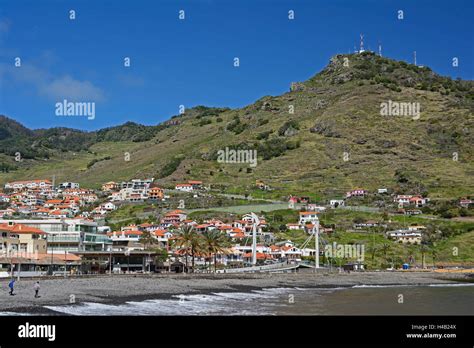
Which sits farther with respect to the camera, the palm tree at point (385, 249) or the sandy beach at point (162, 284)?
the palm tree at point (385, 249)

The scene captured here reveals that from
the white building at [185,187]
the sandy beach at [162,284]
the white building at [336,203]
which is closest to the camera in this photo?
the sandy beach at [162,284]

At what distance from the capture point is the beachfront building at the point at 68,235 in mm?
86250

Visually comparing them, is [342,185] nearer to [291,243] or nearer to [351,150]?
[351,150]

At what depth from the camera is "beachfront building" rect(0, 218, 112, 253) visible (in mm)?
86250

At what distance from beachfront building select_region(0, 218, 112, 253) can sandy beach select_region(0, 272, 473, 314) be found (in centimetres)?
2101

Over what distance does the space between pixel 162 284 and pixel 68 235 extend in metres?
33.0

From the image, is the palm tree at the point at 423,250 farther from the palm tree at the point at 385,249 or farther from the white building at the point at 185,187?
the white building at the point at 185,187

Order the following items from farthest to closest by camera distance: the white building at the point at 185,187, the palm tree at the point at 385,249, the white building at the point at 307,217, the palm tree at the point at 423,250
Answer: the white building at the point at 185,187, the white building at the point at 307,217, the palm tree at the point at 423,250, the palm tree at the point at 385,249

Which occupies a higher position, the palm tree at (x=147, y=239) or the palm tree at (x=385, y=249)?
the palm tree at (x=147, y=239)

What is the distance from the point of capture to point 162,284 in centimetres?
5862

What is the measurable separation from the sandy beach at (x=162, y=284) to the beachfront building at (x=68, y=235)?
2101 cm

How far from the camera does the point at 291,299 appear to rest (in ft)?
156

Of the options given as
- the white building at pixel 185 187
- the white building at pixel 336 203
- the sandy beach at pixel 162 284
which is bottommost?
the sandy beach at pixel 162 284

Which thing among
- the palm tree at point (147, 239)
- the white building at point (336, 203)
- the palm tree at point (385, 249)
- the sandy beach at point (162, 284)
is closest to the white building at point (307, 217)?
the white building at point (336, 203)
